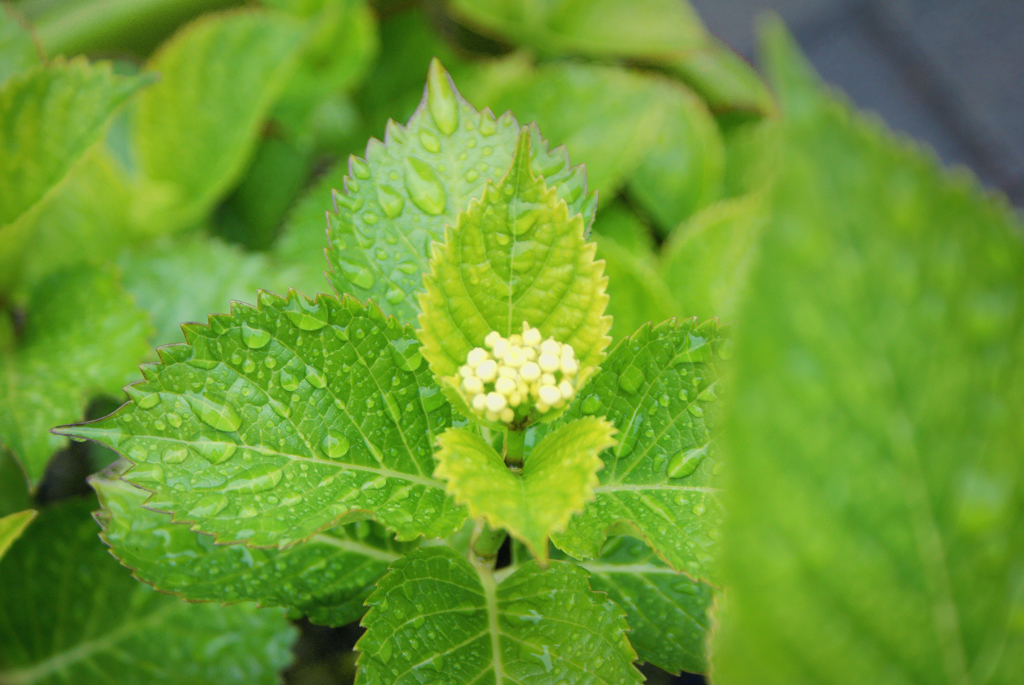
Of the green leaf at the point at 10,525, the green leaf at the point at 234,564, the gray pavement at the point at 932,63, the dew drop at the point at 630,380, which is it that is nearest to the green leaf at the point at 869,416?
the dew drop at the point at 630,380

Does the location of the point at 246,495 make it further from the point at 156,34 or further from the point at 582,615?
the point at 156,34

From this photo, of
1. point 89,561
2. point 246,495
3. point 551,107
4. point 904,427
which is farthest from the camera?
point 551,107

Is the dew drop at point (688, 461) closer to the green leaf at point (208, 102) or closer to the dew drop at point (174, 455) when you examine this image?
the dew drop at point (174, 455)

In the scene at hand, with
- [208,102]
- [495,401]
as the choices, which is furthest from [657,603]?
[208,102]

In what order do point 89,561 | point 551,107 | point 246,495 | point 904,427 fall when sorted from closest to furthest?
point 904,427 < point 246,495 < point 89,561 < point 551,107

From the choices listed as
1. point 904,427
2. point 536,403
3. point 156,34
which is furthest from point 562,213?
point 156,34

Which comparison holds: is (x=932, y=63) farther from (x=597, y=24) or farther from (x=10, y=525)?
(x=10, y=525)

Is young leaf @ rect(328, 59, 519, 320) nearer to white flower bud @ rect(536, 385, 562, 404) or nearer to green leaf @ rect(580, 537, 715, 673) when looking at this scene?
white flower bud @ rect(536, 385, 562, 404)
